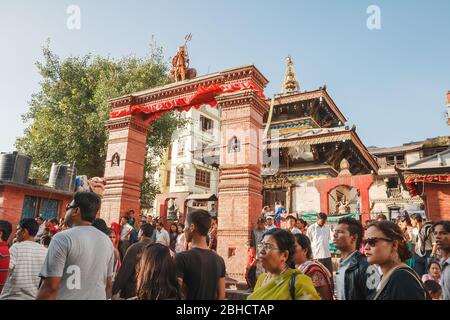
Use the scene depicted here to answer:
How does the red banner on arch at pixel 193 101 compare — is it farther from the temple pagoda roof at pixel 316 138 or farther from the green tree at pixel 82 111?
the temple pagoda roof at pixel 316 138

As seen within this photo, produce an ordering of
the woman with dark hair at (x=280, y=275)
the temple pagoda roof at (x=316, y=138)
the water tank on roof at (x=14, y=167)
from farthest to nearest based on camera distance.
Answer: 1. the temple pagoda roof at (x=316, y=138)
2. the water tank on roof at (x=14, y=167)
3. the woman with dark hair at (x=280, y=275)

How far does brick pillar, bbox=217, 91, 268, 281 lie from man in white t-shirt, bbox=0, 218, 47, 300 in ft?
17.7

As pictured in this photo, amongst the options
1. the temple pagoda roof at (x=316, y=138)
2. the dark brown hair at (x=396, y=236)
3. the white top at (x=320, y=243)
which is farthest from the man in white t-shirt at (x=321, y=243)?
the temple pagoda roof at (x=316, y=138)

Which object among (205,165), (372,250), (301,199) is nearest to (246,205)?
(372,250)

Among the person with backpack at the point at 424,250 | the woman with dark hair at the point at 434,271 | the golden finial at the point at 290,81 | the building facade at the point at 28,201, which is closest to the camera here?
the woman with dark hair at the point at 434,271

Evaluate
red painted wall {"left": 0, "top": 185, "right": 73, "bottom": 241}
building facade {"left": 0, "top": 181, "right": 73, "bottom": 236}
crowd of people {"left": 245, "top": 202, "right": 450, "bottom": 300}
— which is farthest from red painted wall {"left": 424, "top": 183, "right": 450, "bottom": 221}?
red painted wall {"left": 0, "top": 185, "right": 73, "bottom": 241}

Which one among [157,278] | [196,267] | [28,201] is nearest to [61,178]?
[28,201]

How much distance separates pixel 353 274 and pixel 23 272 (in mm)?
3652

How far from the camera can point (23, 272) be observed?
3764mm

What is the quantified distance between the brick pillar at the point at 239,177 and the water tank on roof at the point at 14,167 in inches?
387

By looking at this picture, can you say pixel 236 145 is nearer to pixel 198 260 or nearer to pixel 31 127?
pixel 198 260

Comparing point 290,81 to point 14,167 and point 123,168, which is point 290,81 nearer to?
point 123,168

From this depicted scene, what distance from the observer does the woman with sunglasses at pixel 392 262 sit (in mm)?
2088
